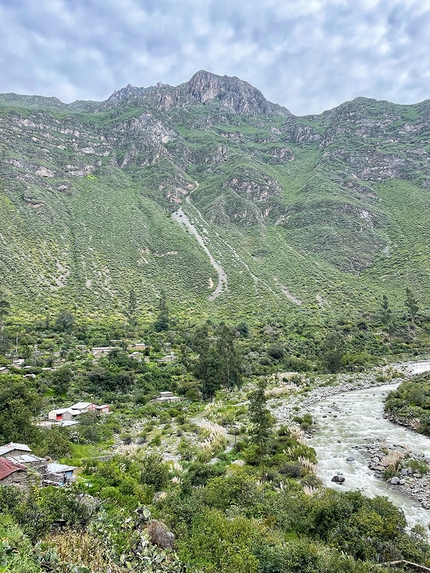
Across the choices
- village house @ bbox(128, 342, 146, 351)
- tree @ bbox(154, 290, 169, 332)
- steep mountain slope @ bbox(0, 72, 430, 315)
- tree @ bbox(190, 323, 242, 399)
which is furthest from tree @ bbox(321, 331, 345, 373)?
tree @ bbox(154, 290, 169, 332)

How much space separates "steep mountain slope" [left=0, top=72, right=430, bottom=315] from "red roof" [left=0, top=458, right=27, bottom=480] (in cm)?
5786

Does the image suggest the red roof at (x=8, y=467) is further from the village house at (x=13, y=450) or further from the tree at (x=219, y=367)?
the tree at (x=219, y=367)

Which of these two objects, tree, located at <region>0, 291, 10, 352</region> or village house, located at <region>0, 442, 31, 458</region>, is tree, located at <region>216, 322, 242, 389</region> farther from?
tree, located at <region>0, 291, 10, 352</region>

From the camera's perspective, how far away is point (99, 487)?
14.5m

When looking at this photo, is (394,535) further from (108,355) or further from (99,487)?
(108,355)

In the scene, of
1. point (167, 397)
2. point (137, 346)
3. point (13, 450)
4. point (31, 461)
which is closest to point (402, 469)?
point (31, 461)

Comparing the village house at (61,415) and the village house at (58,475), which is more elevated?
the village house at (58,475)

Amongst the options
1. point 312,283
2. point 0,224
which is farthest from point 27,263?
point 312,283

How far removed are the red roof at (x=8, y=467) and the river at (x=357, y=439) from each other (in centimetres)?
1380

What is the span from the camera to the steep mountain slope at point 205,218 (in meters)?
86.9

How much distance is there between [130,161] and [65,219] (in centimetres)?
7720

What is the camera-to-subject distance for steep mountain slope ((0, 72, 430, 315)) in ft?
285

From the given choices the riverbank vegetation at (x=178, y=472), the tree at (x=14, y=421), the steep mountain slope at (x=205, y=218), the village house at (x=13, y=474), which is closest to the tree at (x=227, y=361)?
the riverbank vegetation at (x=178, y=472)

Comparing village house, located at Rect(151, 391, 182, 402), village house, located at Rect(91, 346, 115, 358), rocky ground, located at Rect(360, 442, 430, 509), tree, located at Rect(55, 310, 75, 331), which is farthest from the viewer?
tree, located at Rect(55, 310, 75, 331)
